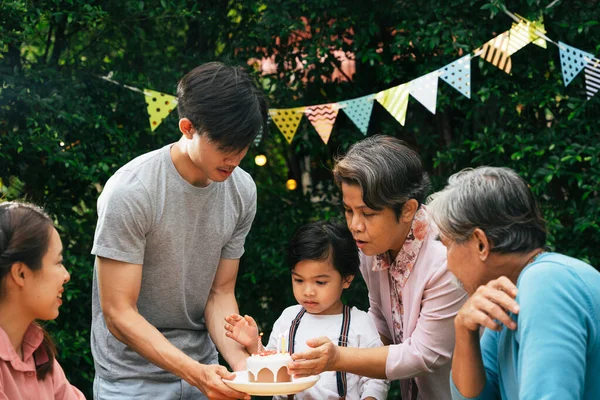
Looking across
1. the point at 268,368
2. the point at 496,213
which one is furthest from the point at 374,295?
the point at 496,213

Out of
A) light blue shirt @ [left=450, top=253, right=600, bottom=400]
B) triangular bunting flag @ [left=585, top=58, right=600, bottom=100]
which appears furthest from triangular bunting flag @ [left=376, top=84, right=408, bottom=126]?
light blue shirt @ [left=450, top=253, right=600, bottom=400]

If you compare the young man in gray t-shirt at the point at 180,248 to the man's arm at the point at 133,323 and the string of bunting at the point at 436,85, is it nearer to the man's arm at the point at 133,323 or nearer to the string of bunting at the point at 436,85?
the man's arm at the point at 133,323

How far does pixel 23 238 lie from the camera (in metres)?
2.51

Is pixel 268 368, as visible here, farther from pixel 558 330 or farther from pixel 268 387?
pixel 558 330

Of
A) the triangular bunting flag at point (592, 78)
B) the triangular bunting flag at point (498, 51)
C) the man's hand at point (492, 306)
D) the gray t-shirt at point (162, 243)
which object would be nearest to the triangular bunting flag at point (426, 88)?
the triangular bunting flag at point (498, 51)

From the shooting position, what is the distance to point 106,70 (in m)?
4.95

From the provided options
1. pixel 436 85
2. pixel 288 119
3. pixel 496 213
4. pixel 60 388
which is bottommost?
pixel 60 388

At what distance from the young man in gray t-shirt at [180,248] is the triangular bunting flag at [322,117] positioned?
1449 mm

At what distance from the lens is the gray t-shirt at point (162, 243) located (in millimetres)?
2893

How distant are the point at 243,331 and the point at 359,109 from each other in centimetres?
190

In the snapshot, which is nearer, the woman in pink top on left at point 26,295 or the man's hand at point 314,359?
the woman in pink top on left at point 26,295

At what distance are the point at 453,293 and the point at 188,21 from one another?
3115 mm

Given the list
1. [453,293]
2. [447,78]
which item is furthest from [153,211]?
[447,78]

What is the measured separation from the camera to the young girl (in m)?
3.35
